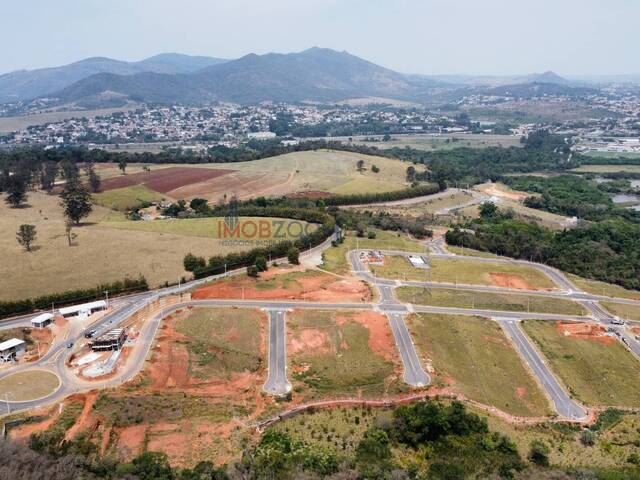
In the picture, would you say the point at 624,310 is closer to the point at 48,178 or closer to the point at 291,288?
the point at 291,288

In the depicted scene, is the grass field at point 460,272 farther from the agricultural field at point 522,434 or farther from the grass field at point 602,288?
the agricultural field at point 522,434

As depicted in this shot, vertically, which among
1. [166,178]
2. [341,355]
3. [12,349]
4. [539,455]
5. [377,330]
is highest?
[166,178]

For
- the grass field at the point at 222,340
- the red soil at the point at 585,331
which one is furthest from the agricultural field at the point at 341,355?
the red soil at the point at 585,331

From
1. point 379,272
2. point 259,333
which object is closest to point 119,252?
point 259,333

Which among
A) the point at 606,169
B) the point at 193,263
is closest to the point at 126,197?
the point at 193,263

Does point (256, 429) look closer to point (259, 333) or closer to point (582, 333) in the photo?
point (259, 333)

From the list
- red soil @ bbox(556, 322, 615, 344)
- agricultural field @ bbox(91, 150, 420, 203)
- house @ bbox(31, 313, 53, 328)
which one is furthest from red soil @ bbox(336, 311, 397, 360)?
agricultural field @ bbox(91, 150, 420, 203)

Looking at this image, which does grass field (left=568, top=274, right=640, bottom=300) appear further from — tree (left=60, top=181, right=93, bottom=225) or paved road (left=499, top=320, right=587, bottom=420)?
tree (left=60, top=181, right=93, bottom=225)
